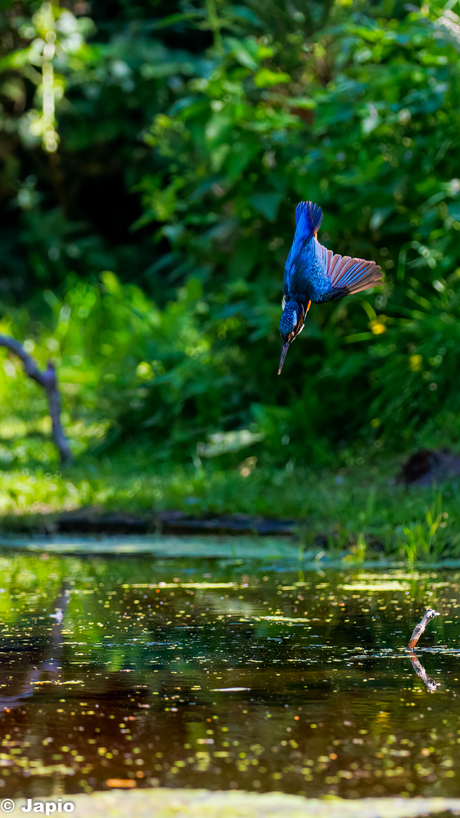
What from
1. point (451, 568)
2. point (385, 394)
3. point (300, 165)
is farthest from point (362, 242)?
point (451, 568)

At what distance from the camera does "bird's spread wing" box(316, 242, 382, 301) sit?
3701mm

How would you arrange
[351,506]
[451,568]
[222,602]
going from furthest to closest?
[351,506]
[451,568]
[222,602]

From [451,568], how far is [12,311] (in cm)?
934

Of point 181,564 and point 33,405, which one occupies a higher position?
point 181,564

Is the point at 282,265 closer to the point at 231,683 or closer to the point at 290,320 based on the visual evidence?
the point at 290,320

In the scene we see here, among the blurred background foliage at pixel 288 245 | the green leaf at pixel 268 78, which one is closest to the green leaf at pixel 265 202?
the blurred background foliage at pixel 288 245

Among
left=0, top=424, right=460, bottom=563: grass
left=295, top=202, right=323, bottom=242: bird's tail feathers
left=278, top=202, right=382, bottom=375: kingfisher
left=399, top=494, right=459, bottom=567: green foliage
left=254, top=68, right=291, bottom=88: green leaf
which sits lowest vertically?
left=0, top=424, right=460, bottom=563: grass

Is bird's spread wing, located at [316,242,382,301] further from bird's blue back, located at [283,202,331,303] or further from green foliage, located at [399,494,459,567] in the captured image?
green foliage, located at [399,494,459,567]

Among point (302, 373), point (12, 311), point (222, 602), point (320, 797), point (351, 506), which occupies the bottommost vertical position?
point (12, 311)

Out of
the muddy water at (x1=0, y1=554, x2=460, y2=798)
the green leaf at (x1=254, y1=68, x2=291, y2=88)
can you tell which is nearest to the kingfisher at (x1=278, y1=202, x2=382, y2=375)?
the muddy water at (x1=0, y1=554, x2=460, y2=798)

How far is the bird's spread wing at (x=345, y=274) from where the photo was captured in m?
3.70

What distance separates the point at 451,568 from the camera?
5.04 meters

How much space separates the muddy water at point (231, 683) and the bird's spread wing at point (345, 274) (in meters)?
1.11

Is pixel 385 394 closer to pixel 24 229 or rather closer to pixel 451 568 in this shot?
pixel 451 568
